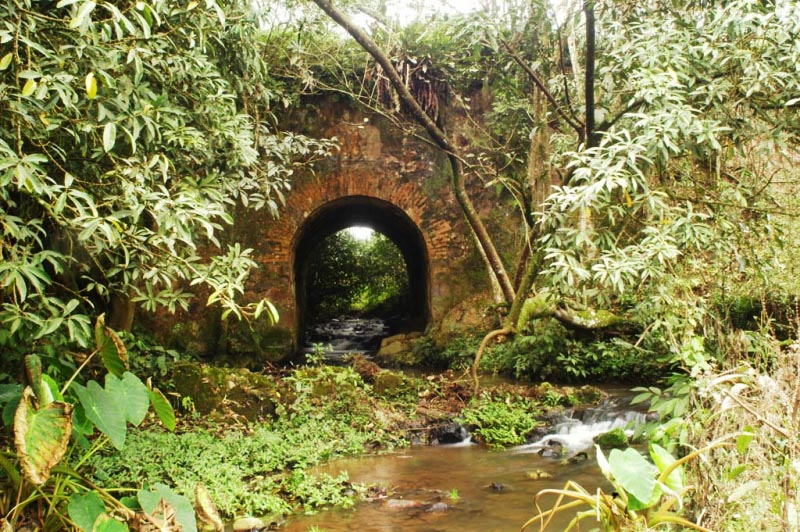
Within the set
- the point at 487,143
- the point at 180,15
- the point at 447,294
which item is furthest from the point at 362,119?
the point at 180,15

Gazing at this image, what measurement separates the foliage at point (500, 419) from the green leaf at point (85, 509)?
3.86 meters

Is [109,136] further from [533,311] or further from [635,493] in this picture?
[533,311]

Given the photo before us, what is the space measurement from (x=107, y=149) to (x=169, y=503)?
169 cm

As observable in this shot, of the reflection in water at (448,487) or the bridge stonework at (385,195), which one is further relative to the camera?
the bridge stonework at (385,195)

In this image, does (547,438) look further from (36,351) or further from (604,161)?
(36,351)

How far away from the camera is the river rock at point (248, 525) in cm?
349

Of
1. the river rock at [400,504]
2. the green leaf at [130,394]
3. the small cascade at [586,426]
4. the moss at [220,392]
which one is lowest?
the small cascade at [586,426]

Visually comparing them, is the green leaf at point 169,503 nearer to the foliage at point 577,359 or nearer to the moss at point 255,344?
the foliage at point 577,359

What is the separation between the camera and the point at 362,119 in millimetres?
9844

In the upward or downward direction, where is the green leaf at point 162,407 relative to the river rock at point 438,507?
upward

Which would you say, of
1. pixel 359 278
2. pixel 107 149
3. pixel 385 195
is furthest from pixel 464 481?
pixel 359 278

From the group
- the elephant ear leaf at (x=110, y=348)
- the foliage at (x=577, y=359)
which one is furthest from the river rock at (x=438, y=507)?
the foliage at (x=577, y=359)

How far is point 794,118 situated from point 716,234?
1.09 meters

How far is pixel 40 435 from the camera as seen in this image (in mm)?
2275
